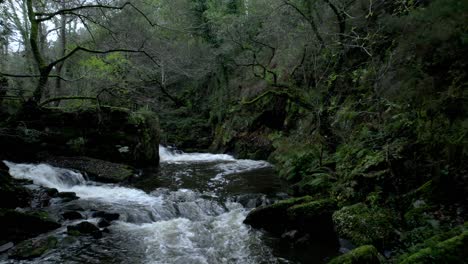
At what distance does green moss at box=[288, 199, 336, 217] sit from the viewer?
6290 mm

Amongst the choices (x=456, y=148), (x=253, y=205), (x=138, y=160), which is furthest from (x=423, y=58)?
(x=138, y=160)

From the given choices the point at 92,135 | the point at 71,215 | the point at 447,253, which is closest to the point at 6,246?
the point at 71,215

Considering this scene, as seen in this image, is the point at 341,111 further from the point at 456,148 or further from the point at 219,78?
the point at 219,78

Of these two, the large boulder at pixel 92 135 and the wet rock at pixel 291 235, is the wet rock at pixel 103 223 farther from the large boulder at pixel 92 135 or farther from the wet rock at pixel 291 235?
the large boulder at pixel 92 135

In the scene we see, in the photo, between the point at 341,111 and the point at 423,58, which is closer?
the point at 423,58

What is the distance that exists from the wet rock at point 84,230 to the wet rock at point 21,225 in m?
0.51

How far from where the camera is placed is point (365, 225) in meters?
5.43

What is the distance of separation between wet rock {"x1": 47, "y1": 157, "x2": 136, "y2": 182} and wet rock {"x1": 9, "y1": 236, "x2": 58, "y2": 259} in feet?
16.1

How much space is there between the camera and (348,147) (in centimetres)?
851

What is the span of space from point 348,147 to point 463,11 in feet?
13.5

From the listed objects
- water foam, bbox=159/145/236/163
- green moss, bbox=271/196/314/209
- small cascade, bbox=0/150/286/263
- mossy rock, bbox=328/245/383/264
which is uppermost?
water foam, bbox=159/145/236/163

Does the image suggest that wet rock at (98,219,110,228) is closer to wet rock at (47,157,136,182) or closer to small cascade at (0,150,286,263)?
small cascade at (0,150,286,263)

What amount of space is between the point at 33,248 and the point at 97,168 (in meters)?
5.87

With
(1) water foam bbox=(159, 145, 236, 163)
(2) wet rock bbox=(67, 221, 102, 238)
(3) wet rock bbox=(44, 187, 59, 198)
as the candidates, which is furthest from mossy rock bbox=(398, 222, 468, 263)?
(1) water foam bbox=(159, 145, 236, 163)
